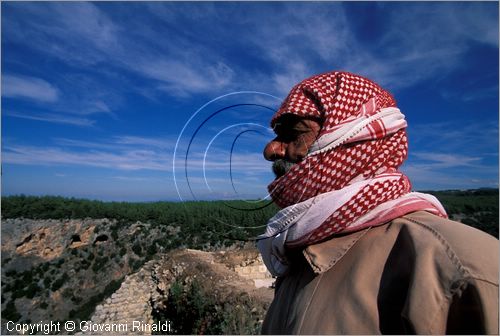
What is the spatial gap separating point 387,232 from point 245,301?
8.39 meters

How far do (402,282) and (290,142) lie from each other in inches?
32.5

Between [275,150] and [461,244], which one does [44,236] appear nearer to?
[275,150]

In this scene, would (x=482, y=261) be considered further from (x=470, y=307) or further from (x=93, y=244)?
(x=93, y=244)

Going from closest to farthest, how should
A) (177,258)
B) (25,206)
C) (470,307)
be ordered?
(470,307) < (177,258) < (25,206)

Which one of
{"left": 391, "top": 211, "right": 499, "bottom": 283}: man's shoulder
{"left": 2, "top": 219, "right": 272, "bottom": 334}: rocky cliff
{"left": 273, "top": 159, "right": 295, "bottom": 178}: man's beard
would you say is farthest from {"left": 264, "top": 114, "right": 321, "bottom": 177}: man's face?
{"left": 2, "top": 219, "right": 272, "bottom": 334}: rocky cliff

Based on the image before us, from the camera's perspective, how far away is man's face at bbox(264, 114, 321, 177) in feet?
5.14

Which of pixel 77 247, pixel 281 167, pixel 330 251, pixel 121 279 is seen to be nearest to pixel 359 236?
pixel 330 251

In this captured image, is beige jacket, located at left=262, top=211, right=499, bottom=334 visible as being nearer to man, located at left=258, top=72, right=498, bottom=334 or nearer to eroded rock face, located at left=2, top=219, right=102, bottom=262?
man, located at left=258, top=72, right=498, bottom=334

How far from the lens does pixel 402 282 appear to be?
104cm

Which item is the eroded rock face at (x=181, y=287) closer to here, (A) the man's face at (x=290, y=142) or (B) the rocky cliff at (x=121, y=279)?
(B) the rocky cliff at (x=121, y=279)

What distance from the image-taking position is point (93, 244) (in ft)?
96.7

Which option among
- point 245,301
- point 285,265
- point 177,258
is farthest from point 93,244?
point 285,265

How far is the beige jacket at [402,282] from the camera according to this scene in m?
0.91

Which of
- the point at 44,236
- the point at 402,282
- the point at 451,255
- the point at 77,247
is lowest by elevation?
the point at 77,247
